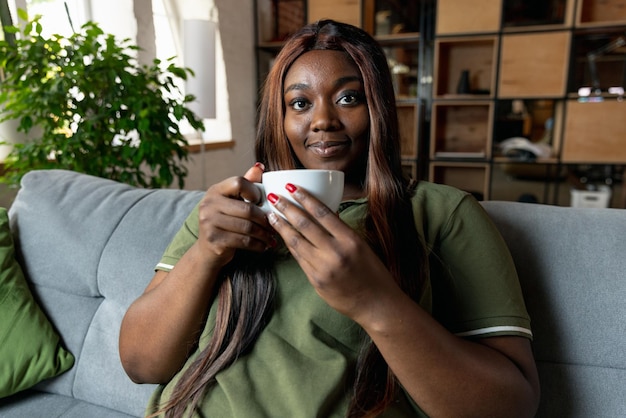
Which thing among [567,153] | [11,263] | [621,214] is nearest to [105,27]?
[11,263]

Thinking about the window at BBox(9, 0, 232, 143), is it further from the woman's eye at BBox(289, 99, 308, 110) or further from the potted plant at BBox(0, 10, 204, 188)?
the woman's eye at BBox(289, 99, 308, 110)

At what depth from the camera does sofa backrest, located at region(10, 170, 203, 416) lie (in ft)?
3.64

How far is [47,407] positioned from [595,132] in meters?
3.26

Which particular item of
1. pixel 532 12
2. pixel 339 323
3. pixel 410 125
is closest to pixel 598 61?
pixel 532 12

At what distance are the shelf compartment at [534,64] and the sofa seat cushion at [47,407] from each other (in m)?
2.95

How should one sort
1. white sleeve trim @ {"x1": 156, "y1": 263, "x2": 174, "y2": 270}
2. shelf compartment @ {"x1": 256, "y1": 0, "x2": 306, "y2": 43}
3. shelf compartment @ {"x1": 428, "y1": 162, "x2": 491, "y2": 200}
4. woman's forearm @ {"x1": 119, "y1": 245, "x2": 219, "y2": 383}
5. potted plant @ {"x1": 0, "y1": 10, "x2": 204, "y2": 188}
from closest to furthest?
woman's forearm @ {"x1": 119, "y1": 245, "x2": 219, "y2": 383} < white sleeve trim @ {"x1": 156, "y1": 263, "x2": 174, "y2": 270} < potted plant @ {"x1": 0, "y1": 10, "x2": 204, "y2": 188} < shelf compartment @ {"x1": 428, "y1": 162, "x2": 491, "y2": 200} < shelf compartment @ {"x1": 256, "y1": 0, "x2": 306, "y2": 43}

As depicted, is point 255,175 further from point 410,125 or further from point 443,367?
point 410,125

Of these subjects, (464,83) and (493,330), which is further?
(464,83)

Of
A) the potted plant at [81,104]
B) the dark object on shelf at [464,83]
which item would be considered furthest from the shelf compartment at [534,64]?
the potted plant at [81,104]

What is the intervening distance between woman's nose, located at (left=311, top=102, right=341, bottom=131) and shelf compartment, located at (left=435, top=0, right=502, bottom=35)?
8.80 feet

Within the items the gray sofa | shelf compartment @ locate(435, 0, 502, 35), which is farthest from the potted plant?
shelf compartment @ locate(435, 0, 502, 35)

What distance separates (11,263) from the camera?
1.15 meters

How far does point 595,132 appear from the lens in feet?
9.77

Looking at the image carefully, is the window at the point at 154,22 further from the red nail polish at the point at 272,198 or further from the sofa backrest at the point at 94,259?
the red nail polish at the point at 272,198
